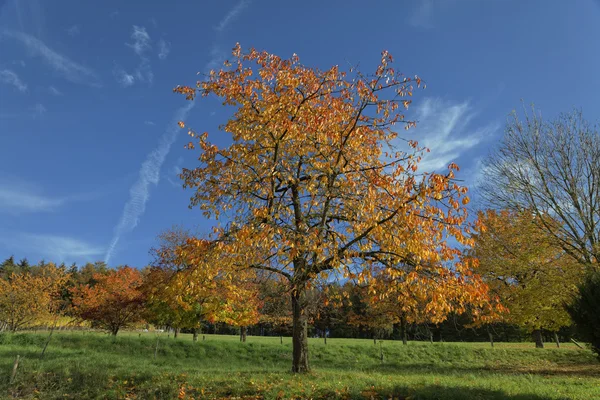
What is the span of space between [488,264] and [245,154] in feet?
54.7

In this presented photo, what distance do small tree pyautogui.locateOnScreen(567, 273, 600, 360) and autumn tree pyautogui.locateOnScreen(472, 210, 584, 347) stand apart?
247 inches

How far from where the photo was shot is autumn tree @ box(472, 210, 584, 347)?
1836cm

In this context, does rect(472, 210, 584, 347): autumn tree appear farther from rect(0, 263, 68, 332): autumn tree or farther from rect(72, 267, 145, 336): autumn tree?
rect(0, 263, 68, 332): autumn tree

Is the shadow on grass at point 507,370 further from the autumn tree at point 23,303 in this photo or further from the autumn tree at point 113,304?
the autumn tree at point 23,303

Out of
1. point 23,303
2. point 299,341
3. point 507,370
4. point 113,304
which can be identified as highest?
point 23,303

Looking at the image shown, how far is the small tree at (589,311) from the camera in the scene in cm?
1068

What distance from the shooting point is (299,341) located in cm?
1341

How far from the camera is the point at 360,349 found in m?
27.6

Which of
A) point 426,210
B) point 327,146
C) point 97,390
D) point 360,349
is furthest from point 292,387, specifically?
point 360,349

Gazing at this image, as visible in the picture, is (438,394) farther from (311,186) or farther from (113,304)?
(113,304)

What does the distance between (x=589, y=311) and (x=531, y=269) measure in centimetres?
960

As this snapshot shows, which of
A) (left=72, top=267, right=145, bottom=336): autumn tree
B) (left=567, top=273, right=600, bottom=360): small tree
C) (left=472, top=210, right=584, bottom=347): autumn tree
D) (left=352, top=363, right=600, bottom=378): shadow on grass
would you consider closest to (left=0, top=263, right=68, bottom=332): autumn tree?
(left=72, top=267, right=145, bottom=336): autumn tree

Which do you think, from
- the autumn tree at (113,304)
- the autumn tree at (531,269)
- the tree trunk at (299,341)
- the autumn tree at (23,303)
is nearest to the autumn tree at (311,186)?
the tree trunk at (299,341)

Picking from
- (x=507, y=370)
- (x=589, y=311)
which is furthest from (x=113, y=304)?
(x=589, y=311)
